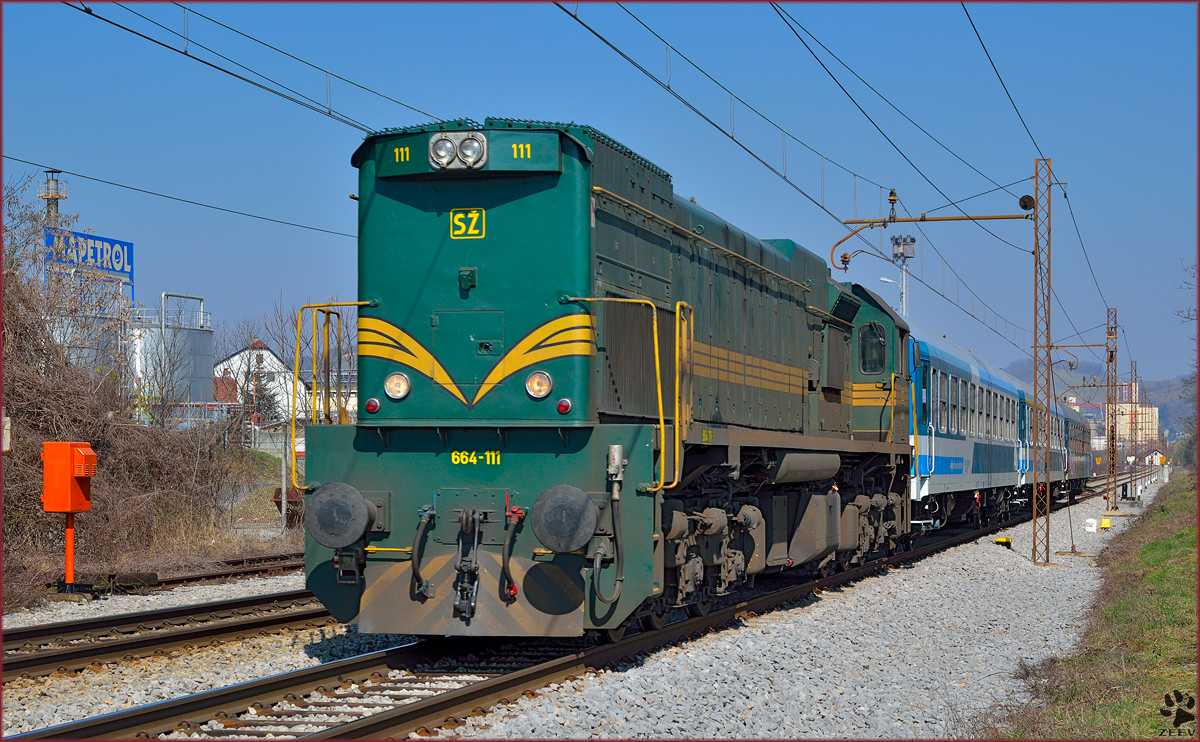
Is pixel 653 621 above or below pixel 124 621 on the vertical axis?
above

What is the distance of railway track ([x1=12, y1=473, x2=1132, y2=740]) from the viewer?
5.93m

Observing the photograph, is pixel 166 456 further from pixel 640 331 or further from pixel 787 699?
pixel 787 699

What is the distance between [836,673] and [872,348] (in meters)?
8.32

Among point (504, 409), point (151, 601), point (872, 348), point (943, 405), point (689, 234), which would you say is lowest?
point (151, 601)

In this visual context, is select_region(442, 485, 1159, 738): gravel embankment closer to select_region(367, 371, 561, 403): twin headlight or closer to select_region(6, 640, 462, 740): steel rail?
select_region(6, 640, 462, 740): steel rail

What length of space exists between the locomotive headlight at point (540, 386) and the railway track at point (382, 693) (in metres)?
1.90

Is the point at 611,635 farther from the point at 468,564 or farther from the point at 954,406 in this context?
the point at 954,406

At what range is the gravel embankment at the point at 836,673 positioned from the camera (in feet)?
21.3

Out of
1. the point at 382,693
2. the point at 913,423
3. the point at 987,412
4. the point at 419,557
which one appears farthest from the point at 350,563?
the point at 987,412

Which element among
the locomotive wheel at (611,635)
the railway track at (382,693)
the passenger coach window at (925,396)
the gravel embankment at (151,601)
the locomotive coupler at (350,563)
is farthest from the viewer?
the passenger coach window at (925,396)

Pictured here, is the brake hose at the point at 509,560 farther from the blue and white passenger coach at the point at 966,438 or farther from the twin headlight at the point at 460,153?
the blue and white passenger coach at the point at 966,438

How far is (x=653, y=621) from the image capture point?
905cm

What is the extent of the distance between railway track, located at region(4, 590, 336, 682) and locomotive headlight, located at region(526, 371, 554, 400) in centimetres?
360

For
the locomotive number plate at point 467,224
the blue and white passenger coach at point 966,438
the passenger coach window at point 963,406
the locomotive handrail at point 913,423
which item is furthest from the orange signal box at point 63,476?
the passenger coach window at point 963,406
